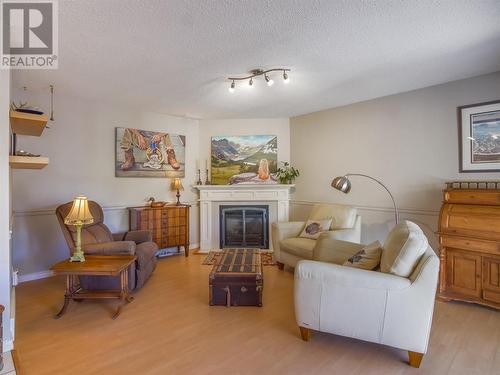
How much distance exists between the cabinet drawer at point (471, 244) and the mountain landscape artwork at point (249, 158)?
110 inches

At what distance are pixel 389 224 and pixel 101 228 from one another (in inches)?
154

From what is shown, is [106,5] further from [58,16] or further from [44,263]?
[44,263]

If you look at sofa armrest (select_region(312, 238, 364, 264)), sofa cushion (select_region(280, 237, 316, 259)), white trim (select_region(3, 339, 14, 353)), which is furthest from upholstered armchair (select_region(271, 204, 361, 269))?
white trim (select_region(3, 339, 14, 353))

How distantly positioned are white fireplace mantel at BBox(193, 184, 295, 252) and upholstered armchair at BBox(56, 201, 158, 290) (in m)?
1.49

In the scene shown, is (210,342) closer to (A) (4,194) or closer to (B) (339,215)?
(A) (4,194)

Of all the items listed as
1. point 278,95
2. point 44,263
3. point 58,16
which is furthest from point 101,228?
point 278,95

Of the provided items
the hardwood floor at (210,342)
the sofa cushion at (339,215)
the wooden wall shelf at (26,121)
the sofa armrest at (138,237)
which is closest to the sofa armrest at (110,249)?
the hardwood floor at (210,342)

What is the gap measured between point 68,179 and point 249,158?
2865mm

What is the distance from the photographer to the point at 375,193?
398 cm

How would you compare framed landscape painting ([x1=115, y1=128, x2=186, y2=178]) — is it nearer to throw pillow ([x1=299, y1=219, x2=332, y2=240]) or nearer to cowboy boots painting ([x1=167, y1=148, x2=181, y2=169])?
cowboy boots painting ([x1=167, y1=148, x2=181, y2=169])

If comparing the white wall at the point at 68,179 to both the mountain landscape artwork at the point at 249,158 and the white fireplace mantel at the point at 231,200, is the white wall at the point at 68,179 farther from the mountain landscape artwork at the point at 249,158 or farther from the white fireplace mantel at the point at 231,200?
the mountain landscape artwork at the point at 249,158

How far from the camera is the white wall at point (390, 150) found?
325cm

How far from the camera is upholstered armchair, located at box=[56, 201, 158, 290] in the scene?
2859 millimetres

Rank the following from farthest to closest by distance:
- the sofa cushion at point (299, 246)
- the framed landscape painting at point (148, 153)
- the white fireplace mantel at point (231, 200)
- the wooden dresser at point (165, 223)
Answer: the white fireplace mantel at point (231, 200) → the framed landscape painting at point (148, 153) → the wooden dresser at point (165, 223) → the sofa cushion at point (299, 246)
